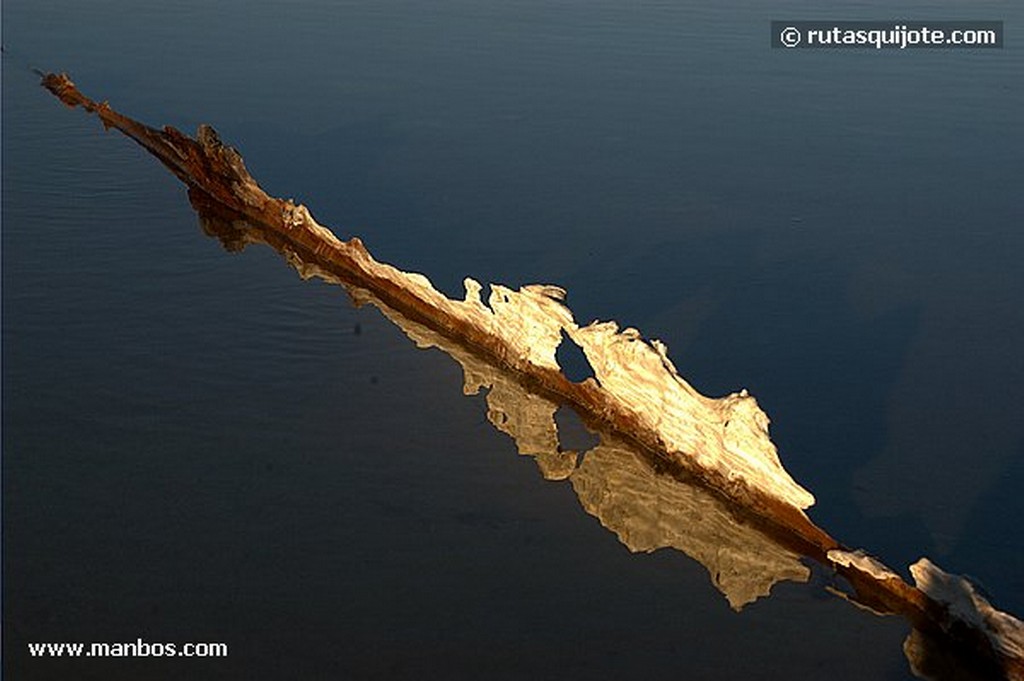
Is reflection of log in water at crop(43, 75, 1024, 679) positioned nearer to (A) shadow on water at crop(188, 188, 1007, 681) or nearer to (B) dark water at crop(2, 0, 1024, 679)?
(A) shadow on water at crop(188, 188, 1007, 681)

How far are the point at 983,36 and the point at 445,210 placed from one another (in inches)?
677

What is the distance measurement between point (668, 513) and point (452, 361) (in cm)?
373

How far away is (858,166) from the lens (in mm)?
22594

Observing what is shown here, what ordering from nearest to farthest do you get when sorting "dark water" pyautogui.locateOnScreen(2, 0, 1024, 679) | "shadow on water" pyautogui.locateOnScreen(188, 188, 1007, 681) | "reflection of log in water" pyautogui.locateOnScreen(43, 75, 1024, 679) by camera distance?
"reflection of log in water" pyautogui.locateOnScreen(43, 75, 1024, 679)
"dark water" pyautogui.locateOnScreen(2, 0, 1024, 679)
"shadow on water" pyautogui.locateOnScreen(188, 188, 1007, 681)

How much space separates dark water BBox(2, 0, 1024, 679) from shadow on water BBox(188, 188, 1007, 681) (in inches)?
7.8

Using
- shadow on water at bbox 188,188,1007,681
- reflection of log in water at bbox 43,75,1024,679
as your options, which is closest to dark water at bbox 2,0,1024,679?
shadow on water at bbox 188,188,1007,681

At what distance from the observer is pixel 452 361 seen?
15.5 meters

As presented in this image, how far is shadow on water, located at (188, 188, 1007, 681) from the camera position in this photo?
11.4m

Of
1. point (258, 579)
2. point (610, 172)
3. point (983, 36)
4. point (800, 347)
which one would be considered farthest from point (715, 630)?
point (983, 36)

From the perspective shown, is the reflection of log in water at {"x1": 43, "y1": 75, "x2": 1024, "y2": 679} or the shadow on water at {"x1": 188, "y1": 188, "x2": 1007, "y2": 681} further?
the shadow on water at {"x1": 188, "y1": 188, "x2": 1007, "y2": 681}

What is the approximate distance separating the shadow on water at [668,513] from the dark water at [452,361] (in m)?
0.20

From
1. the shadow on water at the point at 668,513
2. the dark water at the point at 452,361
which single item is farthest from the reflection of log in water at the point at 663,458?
the dark water at the point at 452,361

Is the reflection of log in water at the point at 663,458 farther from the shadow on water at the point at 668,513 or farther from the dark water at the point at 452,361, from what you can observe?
the dark water at the point at 452,361

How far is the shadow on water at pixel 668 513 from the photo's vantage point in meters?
11.4
